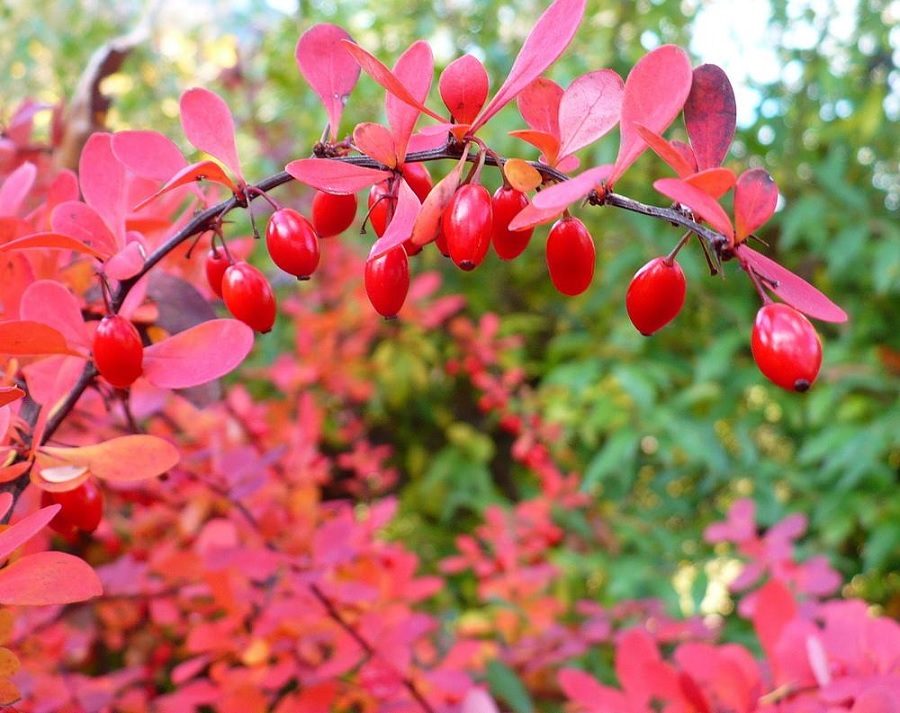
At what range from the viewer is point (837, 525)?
1.38 meters

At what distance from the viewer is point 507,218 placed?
0.37 m

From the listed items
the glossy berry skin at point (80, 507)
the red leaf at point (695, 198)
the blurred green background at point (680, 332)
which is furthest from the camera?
the blurred green background at point (680, 332)

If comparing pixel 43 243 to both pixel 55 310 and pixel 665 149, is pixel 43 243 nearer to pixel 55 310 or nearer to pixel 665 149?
pixel 55 310

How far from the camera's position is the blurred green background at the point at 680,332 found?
4.68 ft

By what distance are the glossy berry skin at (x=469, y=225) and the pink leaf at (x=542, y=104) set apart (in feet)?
0.19

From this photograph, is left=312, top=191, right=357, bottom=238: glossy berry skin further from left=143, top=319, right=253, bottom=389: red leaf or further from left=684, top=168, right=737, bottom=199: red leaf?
left=684, top=168, right=737, bottom=199: red leaf

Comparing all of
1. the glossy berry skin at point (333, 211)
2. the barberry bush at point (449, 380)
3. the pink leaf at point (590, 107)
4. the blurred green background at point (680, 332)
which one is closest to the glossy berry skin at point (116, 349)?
the barberry bush at point (449, 380)

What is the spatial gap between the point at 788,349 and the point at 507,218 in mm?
128

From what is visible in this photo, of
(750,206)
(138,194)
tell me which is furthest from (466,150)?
(138,194)

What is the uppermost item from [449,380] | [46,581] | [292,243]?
[292,243]

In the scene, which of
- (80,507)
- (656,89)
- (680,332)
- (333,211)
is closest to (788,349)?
(656,89)

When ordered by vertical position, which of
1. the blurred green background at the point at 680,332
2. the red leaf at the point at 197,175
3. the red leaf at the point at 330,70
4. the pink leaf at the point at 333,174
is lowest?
the blurred green background at the point at 680,332

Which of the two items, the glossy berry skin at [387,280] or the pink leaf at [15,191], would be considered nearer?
the glossy berry skin at [387,280]

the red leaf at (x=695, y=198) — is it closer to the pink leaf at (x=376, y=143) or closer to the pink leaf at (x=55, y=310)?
the pink leaf at (x=376, y=143)
